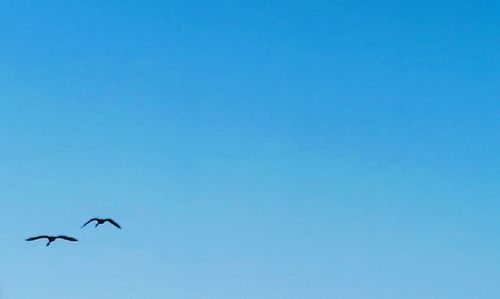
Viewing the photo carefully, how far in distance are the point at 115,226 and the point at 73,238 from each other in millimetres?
3045

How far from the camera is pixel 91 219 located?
4859 centimetres

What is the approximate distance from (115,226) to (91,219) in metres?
2.81

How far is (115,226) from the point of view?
46688 millimetres

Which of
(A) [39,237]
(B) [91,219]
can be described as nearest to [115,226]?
(B) [91,219]

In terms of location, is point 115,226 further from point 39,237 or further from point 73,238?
point 39,237

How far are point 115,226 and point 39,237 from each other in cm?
652

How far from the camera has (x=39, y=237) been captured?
49.2 meters

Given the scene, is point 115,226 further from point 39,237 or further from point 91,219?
point 39,237

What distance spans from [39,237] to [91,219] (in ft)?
13.5

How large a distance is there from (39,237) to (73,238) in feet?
12.3
